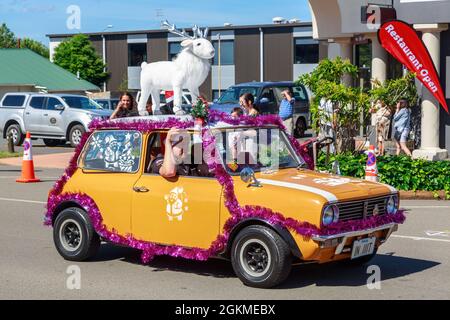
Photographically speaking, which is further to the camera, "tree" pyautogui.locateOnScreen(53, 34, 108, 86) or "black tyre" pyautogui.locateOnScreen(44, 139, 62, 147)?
"tree" pyautogui.locateOnScreen(53, 34, 108, 86)

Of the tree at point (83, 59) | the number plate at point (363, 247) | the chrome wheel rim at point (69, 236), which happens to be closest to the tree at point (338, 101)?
the chrome wheel rim at point (69, 236)

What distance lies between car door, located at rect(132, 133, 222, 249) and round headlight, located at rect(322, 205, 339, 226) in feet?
3.74

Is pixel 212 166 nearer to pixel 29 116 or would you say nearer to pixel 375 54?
pixel 375 54

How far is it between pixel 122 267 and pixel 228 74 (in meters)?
52.8

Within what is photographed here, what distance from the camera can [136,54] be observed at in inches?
2527

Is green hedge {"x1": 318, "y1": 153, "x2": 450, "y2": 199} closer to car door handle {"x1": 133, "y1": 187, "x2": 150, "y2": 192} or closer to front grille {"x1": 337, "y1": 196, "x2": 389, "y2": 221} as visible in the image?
front grille {"x1": 337, "y1": 196, "x2": 389, "y2": 221}

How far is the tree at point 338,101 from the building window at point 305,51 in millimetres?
41766

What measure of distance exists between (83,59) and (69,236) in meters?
54.5

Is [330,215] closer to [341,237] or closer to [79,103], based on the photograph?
[341,237]

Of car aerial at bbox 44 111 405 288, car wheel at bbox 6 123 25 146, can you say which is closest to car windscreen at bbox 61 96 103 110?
car wheel at bbox 6 123 25 146

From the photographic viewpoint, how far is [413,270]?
30.0 feet

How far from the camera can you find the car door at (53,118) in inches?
1109

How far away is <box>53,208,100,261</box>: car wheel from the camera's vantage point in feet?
31.1
